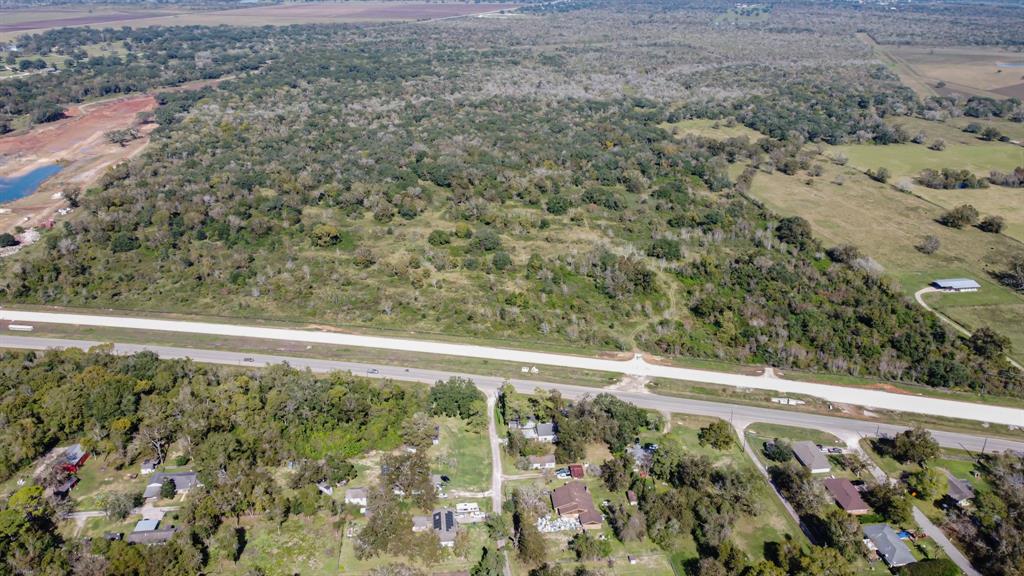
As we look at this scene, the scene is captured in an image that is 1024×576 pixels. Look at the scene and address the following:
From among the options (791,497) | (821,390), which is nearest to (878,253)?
(821,390)

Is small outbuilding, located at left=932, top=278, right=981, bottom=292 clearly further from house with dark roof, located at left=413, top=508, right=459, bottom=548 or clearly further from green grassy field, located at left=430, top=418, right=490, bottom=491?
house with dark roof, located at left=413, top=508, right=459, bottom=548

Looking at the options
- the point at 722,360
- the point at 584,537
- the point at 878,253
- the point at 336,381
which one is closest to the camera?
the point at 584,537

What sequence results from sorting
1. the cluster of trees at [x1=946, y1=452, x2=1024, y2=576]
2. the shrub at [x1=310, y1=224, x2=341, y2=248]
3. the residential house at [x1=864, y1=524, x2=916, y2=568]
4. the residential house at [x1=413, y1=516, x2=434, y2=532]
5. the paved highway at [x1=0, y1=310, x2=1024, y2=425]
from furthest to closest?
the shrub at [x1=310, y1=224, x2=341, y2=248] → the paved highway at [x1=0, y1=310, x2=1024, y2=425] → the residential house at [x1=413, y1=516, x2=434, y2=532] → the residential house at [x1=864, y1=524, x2=916, y2=568] → the cluster of trees at [x1=946, y1=452, x2=1024, y2=576]

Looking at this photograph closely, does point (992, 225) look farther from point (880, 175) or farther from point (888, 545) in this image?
point (888, 545)

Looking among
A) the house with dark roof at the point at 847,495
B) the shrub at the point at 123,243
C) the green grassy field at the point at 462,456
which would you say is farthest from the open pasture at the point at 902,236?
the shrub at the point at 123,243

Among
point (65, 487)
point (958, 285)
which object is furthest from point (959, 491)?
point (65, 487)

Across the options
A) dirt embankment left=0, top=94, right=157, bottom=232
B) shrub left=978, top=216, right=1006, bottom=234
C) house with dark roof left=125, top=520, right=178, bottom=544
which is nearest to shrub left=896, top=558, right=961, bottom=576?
house with dark roof left=125, top=520, right=178, bottom=544

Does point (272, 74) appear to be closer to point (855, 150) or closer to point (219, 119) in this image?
point (219, 119)
